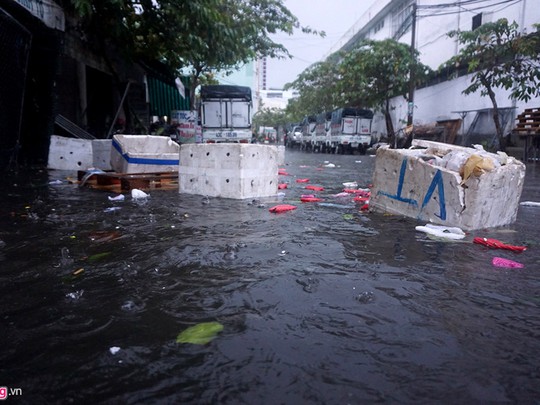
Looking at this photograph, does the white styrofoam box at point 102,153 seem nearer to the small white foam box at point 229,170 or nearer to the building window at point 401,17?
the small white foam box at point 229,170

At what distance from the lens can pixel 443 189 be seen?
3.99m

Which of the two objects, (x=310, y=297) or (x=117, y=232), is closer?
(x=310, y=297)

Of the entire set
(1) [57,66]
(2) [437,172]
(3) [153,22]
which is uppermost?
(3) [153,22]

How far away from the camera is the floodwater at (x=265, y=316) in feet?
4.98

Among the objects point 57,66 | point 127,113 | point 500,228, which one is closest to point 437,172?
point 500,228

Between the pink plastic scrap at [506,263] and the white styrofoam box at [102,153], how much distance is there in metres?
7.29

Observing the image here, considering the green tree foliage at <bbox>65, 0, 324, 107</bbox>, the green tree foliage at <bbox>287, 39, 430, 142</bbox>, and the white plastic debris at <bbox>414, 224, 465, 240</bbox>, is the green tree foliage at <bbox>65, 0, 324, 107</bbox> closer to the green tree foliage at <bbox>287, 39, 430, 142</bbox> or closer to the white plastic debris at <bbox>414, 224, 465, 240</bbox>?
the white plastic debris at <bbox>414, 224, 465, 240</bbox>

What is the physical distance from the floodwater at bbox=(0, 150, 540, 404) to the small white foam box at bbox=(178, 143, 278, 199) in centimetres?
186

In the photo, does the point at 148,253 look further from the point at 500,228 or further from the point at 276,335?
the point at 500,228

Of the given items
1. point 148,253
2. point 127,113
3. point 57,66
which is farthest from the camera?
point 127,113

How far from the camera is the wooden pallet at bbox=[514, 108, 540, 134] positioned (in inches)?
609

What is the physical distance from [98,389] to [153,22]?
10.1 m

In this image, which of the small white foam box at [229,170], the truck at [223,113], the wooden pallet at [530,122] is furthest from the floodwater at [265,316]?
the truck at [223,113]

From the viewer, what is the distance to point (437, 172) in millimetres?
4012
